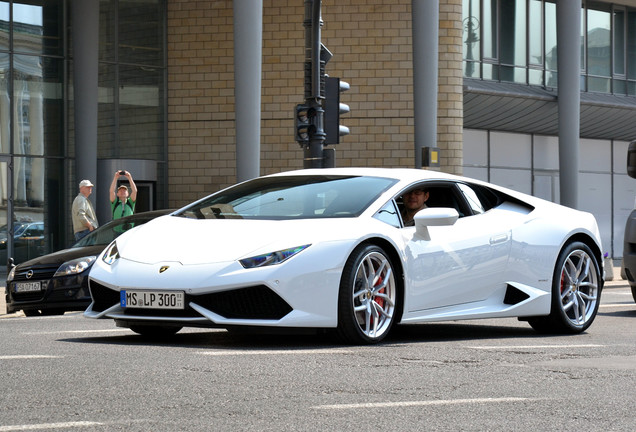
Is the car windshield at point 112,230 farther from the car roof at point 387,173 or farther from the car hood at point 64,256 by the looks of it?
the car roof at point 387,173

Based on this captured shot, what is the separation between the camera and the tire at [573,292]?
991cm

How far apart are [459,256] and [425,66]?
59.4 feet

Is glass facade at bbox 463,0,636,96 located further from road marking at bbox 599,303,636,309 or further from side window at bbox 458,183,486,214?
side window at bbox 458,183,486,214

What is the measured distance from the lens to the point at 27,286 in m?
Result: 13.8

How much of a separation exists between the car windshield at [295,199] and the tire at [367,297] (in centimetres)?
38

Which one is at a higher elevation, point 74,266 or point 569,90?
point 569,90

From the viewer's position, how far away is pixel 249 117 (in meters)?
24.1

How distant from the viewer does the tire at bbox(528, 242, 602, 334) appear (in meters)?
9.91

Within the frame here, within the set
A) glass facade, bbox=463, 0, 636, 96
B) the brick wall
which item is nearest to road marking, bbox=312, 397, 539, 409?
the brick wall

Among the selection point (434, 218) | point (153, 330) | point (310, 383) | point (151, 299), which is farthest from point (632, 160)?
point (310, 383)

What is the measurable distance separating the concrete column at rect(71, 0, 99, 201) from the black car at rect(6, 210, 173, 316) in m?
13.6

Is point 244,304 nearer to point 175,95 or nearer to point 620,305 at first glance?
point 620,305

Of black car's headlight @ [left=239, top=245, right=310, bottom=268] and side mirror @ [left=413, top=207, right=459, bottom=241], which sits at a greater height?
side mirror @ [left=413, top=207, right=459, bottom=241]

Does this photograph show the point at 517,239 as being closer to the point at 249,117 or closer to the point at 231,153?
the point at 249,117
